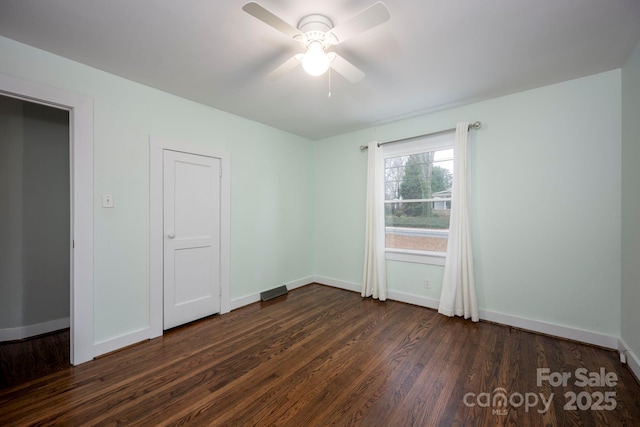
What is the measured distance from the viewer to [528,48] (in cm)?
203

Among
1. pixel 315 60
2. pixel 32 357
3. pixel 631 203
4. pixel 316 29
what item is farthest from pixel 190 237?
pixel 631 203

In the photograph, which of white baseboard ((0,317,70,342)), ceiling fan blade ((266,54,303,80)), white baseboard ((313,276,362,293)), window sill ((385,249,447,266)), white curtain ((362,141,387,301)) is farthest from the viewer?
white baseboard ((313,276,362,293))

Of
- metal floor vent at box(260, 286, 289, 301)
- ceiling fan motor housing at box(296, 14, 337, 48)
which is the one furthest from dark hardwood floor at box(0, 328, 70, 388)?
ceiling fan motor housing at box(296, 14, 337, 48)

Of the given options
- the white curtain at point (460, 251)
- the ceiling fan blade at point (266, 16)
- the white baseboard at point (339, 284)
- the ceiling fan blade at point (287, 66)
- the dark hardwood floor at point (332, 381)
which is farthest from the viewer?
the white baseboard at point (339, 284)

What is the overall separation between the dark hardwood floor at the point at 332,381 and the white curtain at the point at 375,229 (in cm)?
89

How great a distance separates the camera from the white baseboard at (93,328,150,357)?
2320mm

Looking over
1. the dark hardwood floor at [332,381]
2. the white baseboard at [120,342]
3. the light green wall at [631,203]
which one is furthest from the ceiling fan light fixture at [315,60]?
the white baseboard at [120,342]

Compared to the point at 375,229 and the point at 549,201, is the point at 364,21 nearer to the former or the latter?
the point at 549,201

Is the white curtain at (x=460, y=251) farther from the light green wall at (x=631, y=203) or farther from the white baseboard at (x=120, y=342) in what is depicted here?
the white baseboard at (x=120, y=342)

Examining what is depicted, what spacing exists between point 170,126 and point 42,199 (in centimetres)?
163

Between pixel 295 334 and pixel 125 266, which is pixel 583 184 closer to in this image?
pixel 295 334

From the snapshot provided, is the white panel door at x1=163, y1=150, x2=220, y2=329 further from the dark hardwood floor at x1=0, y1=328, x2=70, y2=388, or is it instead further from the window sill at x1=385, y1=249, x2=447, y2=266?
the window sill at x1=385, y1=249, x2=447, y2=266

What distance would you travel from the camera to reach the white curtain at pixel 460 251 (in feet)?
9.86

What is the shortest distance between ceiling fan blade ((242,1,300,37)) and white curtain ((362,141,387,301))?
2388 mm
